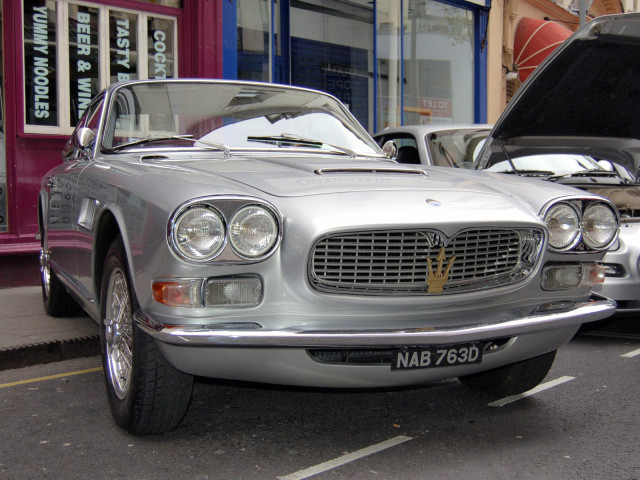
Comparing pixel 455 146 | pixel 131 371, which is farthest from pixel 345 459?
pixel 455 146

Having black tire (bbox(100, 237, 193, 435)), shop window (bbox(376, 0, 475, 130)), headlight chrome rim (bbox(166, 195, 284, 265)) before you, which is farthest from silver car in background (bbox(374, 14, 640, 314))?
shop window (bbox(376, 0, 475, 130))

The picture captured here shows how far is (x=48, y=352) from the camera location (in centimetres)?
514

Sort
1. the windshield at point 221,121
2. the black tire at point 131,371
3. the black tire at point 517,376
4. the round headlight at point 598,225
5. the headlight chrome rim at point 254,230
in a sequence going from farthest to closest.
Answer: the windshield at point 221,121 < the black tire at point 517,376 < the round headlight at point 598,225 < the black tire at point 131,371 < the headlight chrome rim at point 254,230

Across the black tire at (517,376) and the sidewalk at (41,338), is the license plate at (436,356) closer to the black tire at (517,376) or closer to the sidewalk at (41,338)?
the black tire at (517,376)

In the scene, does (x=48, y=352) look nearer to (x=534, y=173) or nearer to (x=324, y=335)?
(x=324, y=335)

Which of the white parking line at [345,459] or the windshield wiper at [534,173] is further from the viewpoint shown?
the windshield wiper at [534,173]

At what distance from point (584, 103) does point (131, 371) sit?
12.8 ft

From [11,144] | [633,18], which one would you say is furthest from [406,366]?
[11,144]

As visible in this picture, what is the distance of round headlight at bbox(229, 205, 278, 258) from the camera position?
9.88 ft

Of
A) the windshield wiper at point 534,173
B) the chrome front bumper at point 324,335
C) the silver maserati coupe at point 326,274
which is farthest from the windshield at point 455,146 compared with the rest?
the chrome front bumper at point 324,335

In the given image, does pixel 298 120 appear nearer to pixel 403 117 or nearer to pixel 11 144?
pixel 11 144

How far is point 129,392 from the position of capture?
3.34 m

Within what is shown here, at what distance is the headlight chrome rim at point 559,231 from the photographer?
3.57 metres

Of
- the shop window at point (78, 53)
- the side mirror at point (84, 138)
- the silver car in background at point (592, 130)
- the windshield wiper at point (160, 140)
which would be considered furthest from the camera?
the shop window at point (78, 53)
